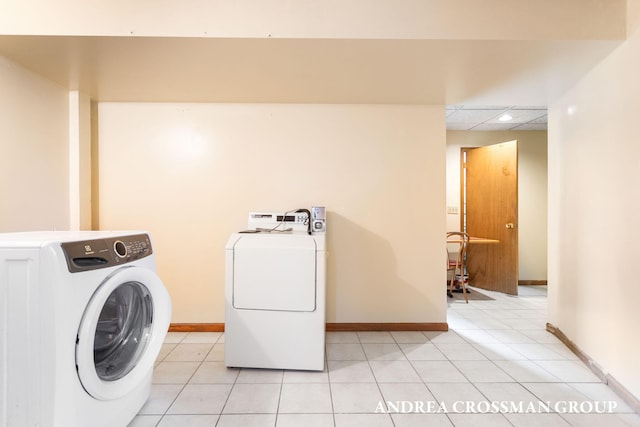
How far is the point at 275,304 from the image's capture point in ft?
6.65

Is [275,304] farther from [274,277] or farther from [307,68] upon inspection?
[307,68]

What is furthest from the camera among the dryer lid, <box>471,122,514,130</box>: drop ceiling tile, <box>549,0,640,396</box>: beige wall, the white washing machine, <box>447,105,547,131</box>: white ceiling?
<box>471,122,514,130</box>: drop ceiling tile

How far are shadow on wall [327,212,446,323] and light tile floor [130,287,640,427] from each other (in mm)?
213

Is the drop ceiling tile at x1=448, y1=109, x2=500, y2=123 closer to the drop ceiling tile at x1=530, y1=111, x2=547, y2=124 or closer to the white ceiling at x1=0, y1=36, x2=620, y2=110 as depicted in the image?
the drop ceiling tile at x1=530, y1=111, x2=547, y2=124

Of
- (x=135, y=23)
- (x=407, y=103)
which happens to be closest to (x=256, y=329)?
(x=135, y=23)

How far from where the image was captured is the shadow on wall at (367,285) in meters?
2.84

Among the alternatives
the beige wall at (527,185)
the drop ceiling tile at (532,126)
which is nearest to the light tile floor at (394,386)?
the beige wall at (527,185)

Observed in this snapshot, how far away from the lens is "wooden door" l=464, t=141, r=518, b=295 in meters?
3.97

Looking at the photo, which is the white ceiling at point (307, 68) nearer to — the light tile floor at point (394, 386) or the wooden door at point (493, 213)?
the wooden door at point (493, 213)

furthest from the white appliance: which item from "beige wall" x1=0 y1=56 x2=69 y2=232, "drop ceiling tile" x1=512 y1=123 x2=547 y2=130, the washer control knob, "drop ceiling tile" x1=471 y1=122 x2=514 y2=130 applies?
"drop ceiling tile" x1=512 y1=123 x2=547 y2=130

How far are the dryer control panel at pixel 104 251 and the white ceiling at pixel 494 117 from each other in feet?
11.4

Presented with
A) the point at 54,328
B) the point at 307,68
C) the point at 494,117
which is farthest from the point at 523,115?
the point at 54,328

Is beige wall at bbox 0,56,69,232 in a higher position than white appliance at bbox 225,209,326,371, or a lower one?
higher

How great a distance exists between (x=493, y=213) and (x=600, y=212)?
2160mm
